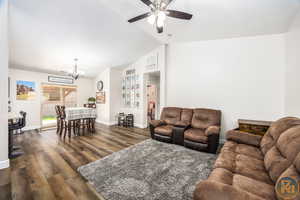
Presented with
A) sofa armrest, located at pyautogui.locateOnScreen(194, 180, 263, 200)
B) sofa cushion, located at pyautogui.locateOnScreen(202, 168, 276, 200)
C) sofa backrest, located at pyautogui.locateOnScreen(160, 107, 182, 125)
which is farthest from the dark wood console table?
sofa armrest, located at pyautogui.locateOnScreen(194, 180, 263, 200)

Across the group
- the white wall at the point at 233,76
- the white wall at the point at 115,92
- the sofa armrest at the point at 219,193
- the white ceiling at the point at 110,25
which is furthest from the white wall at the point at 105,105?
the sofa armrest at the point at 219,193

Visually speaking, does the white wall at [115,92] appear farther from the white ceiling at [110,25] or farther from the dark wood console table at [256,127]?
the dark wood console table at [256,127]

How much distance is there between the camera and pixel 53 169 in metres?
2.04

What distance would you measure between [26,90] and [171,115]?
17.8 ft

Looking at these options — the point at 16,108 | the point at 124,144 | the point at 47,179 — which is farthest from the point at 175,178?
the point at 16,108

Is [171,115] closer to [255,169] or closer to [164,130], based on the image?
[164,130]

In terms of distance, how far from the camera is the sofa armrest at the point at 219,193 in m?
0.77

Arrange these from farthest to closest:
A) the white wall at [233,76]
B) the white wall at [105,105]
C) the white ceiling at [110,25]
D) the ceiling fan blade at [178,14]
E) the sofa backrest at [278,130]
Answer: the white wall at [105,105]
the white wall at [233,76]
the white ceiling at [110,25]
the ceiling fan blade at [178,14]
the sofa backrest at [278,130]

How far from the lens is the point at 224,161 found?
4.92 ft

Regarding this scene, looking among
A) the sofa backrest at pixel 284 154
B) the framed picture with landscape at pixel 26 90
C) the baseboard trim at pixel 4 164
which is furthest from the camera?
the framed picture with landscape at pixel 26 90

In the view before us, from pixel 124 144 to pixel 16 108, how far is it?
14.1ft

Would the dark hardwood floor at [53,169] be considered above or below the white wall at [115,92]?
below

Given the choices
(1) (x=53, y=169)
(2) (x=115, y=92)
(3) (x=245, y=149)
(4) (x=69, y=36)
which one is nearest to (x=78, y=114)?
(2) (x=115, y=92)

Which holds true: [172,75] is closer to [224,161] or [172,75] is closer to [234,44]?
[234,44]
